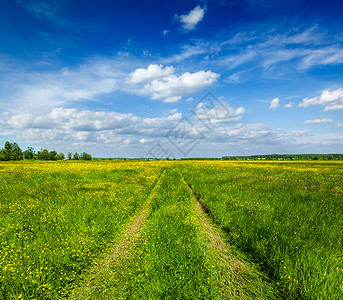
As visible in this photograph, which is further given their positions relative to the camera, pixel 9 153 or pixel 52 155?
pixel 52 155

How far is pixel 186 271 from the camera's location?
12.2ft

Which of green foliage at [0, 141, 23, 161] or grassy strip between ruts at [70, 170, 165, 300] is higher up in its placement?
green foliage at [0, 141, 23, 161]

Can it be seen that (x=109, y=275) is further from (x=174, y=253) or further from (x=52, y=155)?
(x=52, y=155)

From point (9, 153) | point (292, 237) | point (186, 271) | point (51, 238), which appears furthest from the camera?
point (9, 153)

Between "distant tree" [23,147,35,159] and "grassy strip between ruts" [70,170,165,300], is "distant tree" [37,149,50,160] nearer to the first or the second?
"distant tree" [23,147,35,159]

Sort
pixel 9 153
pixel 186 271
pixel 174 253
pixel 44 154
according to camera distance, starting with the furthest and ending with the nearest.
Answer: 1. pixel 44 154
2. pixel 9 153
3. pixel 174 253
4. pixel 186 271

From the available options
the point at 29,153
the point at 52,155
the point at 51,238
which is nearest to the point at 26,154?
the point at 29,153

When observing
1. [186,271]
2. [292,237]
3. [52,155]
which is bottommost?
[186,271]

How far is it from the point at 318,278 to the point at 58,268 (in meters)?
5.75

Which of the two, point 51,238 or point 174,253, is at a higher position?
point 51,238

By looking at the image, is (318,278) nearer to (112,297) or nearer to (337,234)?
(337,234)

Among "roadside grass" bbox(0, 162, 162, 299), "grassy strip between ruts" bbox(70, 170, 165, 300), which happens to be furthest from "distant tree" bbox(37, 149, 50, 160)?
"grassy strip between ruts" bbox(70, 170, 165, 300)

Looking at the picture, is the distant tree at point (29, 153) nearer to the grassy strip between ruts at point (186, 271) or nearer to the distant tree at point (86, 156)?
the distant tree at point (86, 156)

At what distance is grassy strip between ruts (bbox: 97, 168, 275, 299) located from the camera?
320cm
